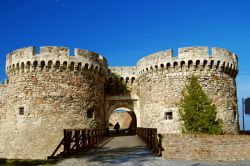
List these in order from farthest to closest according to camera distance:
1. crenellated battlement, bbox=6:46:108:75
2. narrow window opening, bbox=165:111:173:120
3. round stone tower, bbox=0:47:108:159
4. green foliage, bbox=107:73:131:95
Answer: green foliage, bbox=107:73:131:95 < narrow window opening, bbox=165:111:173:120 < crenellated battlement, bbox=6:46:108:75 < round stone tower, bbox=0:47:108:159

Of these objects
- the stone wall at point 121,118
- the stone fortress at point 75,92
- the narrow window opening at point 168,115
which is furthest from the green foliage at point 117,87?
the stone wall at point 121,118

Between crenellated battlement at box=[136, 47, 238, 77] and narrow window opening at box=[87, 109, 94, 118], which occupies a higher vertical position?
crenellated battlement at box=[136, 47, 238, 77]

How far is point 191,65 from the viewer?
56.2 feet

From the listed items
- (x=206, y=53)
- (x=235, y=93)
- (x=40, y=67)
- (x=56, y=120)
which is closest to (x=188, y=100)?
(x=206, y=53)

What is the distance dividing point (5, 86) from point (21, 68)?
2415mm

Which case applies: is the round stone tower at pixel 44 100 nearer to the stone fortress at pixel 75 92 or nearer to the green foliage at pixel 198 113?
the stone fortress at pixel 75 92

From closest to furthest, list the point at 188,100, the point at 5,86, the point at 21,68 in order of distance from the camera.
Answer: the point at 188,100 < the point at 21,68 < the point at 5,86

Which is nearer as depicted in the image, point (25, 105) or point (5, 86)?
point (25, 105)

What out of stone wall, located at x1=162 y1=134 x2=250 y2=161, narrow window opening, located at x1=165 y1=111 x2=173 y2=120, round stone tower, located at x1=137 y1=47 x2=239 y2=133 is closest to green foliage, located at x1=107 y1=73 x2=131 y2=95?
round stone tower, located at x1=137 y1=47 x2=239 y2=133

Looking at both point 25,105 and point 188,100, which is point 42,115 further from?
point 188,100

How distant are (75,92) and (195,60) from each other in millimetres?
7702

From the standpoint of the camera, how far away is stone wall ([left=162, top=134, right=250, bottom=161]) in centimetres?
884

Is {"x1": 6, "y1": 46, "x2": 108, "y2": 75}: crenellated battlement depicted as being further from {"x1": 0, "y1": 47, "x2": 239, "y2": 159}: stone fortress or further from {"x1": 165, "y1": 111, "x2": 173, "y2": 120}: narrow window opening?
{"x1": 165, "y1": 111, "x2": 173, "y2": 120}: narrow window opening

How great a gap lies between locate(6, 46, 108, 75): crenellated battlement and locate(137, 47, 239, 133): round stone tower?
4.82 m
